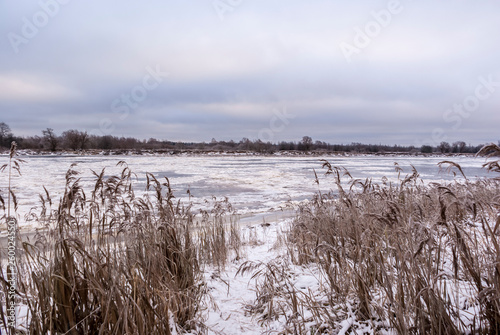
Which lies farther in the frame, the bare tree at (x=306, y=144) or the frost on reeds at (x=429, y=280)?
the bare tree at (x=306, y=144)

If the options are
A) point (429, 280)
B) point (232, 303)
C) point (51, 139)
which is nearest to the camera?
point (429, 280)

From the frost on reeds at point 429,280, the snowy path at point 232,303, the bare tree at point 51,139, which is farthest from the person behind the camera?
the bare tree at point 51,139

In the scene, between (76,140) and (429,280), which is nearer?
(429,280)

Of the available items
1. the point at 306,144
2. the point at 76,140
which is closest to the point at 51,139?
the point at 76,140

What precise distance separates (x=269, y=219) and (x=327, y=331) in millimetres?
8217

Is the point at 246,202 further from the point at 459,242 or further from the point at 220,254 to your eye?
the point at 459,242

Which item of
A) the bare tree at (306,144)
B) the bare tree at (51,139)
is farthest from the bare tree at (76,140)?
the bare tree at (306,144)

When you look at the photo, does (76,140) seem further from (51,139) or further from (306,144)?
(306,144)

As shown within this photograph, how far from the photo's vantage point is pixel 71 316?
7.25 ft

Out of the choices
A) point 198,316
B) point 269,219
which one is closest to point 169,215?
point 198,316

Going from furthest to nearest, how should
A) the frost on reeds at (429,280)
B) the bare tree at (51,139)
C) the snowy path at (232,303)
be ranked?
the bare tree at (51,139) → the snowy path at (232,303) → the frost on reeds at (429,280)

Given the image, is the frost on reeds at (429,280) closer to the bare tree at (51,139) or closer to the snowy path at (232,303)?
the snowy path at (232,303)

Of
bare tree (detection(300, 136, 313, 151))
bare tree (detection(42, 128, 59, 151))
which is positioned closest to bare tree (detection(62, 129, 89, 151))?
bare tree (detection(42, 128, 59, 151))

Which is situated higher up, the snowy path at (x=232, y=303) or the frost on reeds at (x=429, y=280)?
the frost on reeds at (x=429, y=280)
